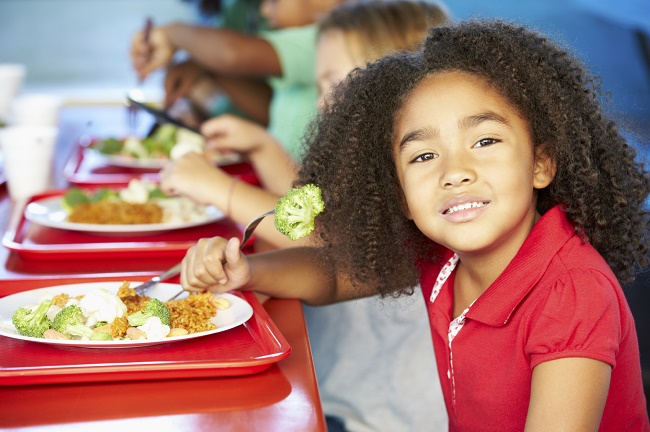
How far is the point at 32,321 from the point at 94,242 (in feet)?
1.66

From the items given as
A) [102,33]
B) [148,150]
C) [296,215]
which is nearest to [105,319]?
[296,215]

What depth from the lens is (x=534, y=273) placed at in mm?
1075

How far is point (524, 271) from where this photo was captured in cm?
108

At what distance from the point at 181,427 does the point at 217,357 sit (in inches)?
6.0

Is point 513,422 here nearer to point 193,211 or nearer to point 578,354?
point 578,354

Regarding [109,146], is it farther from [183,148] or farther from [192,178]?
[192,178]

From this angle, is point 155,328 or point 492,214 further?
point 492,214

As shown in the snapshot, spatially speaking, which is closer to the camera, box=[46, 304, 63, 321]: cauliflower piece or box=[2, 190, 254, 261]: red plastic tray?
box=[46, 304, 63, 321]: cauliflower piece

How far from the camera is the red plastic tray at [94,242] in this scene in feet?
4.55

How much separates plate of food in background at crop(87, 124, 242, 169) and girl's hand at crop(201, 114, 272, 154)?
0.54ft

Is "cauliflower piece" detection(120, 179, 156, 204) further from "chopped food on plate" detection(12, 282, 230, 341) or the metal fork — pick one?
"chopped food on plate" detection(12, 282, 230, 341)

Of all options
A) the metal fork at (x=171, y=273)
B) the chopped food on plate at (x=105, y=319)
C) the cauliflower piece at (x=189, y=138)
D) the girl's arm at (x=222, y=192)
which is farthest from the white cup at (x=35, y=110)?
the chopped food on plate at (x=105, y=319)

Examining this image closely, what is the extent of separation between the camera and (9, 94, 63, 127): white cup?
7.63ft

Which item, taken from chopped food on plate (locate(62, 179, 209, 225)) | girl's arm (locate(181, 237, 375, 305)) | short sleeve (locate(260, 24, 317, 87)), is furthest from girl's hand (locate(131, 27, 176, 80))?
girl's arm (locate(181, 237, 375, 305))
